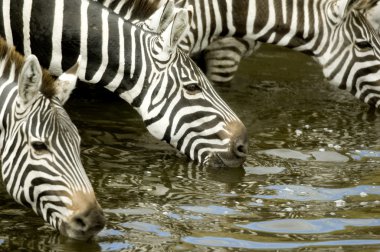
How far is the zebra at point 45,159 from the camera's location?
8.40m

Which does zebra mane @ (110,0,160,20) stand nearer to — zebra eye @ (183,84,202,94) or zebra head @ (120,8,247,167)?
zebra head @ (120,8,247,167)

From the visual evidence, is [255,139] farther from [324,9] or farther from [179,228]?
[179,228]

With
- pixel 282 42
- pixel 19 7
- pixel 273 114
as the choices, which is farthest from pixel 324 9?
pixel 19 7

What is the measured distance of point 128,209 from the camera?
31.8 feet

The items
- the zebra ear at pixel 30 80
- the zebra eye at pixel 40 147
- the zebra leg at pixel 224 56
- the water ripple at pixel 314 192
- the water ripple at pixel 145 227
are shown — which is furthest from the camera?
the zebra leg at pixel 224 56

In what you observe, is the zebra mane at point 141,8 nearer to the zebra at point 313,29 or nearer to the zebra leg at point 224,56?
the zebra at point 313,29

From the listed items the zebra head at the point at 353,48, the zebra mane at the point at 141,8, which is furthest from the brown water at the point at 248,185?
the zebra mane at the point at 141,8

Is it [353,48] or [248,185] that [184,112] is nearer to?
[248,185]

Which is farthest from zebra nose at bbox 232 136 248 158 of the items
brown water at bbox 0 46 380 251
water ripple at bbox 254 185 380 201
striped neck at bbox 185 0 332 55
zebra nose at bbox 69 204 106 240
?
zebra nose at bbox 69 204 106 240

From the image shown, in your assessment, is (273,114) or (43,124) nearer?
(43,124)

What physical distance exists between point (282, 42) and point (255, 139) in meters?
1.71

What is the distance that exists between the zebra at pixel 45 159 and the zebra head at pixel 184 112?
7.82 feet

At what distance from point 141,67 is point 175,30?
606mm

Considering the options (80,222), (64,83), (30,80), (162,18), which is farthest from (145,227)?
(162,18)
